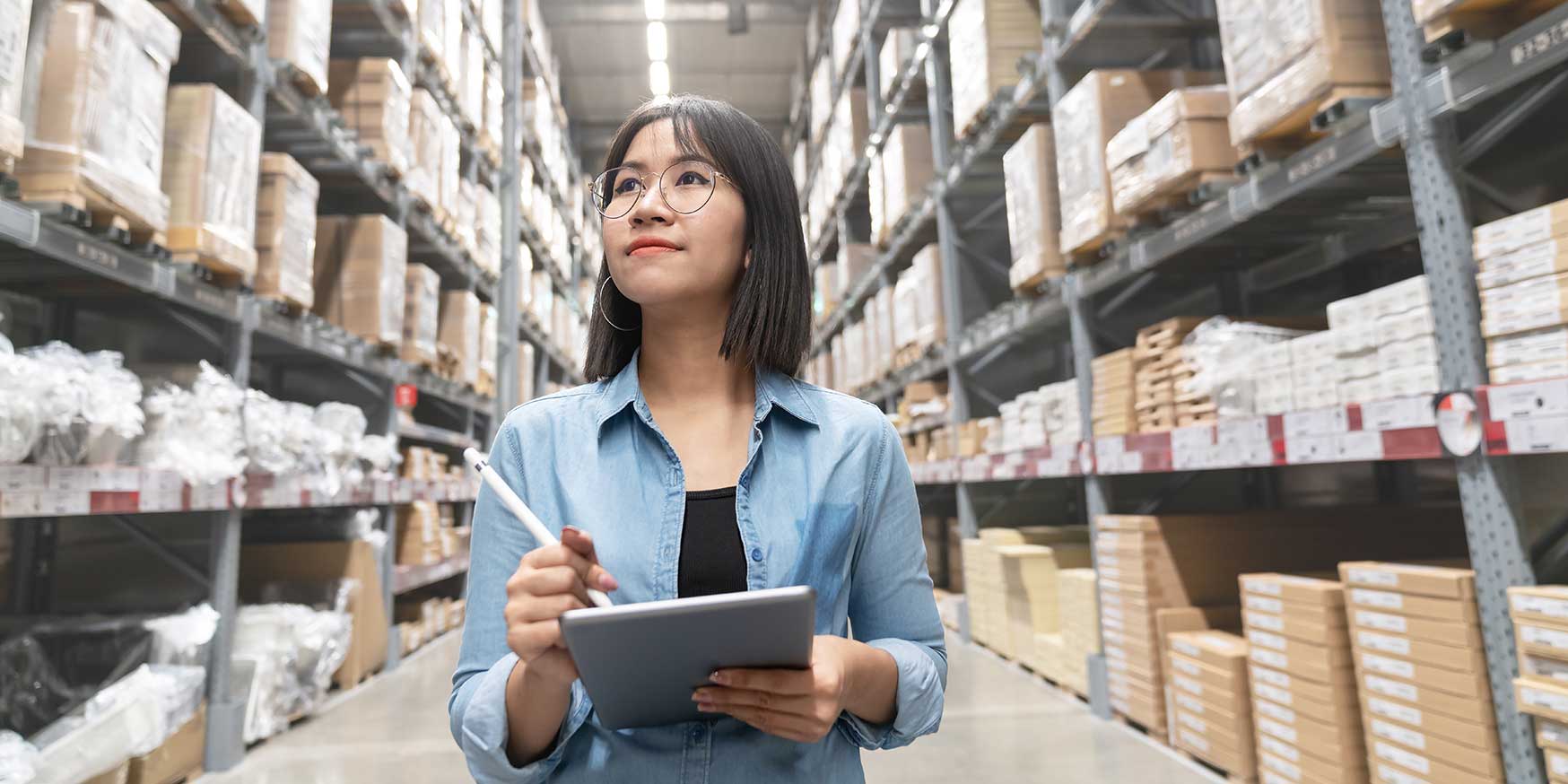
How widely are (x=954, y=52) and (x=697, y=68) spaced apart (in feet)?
27.7

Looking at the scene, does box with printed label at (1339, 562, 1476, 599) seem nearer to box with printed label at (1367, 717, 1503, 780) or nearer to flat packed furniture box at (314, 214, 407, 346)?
box with printed label at (1367, 717, 1503, 780)

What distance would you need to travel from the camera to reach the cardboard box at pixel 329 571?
4.75 metres

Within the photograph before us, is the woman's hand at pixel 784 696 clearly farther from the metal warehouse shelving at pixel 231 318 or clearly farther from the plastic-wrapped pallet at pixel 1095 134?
the plastic-wrapped pallet at pixel 1095 134

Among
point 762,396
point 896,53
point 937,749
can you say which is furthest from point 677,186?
point 896,53

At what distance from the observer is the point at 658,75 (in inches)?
539

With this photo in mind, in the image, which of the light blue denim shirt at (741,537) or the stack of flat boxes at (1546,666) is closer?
the light blue denim shirt at (741,537)

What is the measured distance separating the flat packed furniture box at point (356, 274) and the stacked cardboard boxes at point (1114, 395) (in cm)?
372

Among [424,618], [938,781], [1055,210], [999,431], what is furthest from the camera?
[424,618]

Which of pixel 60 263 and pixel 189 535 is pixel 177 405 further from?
pixel 189 535

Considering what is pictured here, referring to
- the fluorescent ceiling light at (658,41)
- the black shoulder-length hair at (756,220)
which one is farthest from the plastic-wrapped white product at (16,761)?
the fluorescent ceiling light at (658,41)

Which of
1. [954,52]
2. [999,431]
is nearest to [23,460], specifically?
[999,431]

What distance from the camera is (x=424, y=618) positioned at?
20.7 ft

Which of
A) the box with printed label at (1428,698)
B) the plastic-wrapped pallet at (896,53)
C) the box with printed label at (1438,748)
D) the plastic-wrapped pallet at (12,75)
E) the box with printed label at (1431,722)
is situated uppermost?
the plastic-wrapped pallet at (896,53)

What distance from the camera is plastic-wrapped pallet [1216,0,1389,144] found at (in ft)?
8.50
